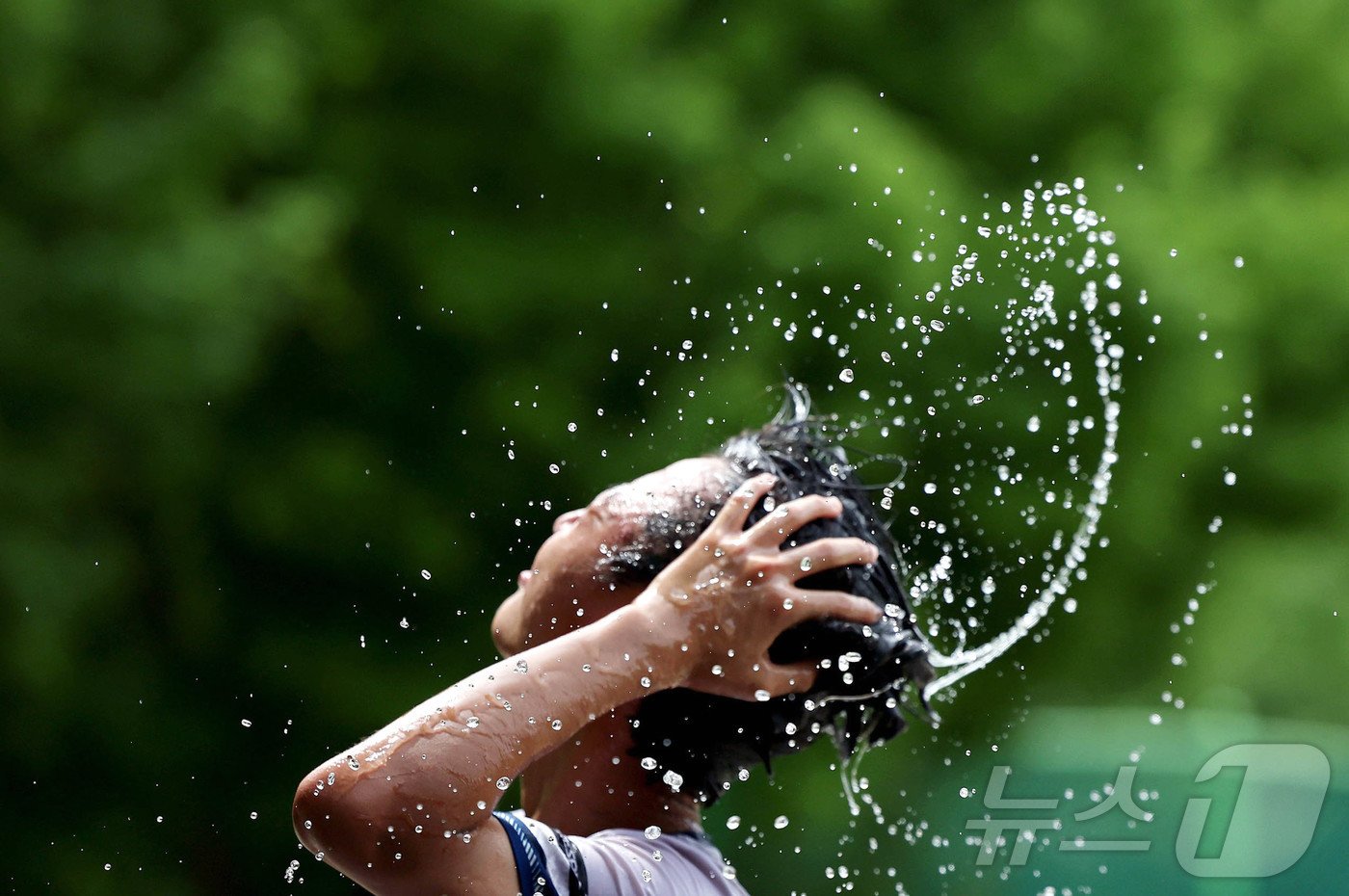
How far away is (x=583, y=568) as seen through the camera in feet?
7.20

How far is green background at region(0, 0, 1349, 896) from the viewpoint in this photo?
607 centimetres

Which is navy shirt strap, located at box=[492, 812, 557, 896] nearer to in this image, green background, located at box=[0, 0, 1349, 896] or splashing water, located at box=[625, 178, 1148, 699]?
splashing water, located at box=[625, 178, 1148, 699]

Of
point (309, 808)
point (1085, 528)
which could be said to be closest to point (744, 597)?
point (309, 808)

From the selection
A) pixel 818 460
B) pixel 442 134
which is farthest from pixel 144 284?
pixel 818 460

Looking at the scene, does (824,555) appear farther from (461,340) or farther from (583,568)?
(461,340)

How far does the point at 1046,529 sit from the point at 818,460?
398cm

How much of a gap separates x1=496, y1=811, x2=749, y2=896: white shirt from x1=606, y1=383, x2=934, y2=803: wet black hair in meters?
0.11

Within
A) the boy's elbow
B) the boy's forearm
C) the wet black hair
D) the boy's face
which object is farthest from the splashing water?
the boy's elbow

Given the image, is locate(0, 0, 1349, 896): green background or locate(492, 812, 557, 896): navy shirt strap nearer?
locate(492, 812, 557, 896): navy shirt strap

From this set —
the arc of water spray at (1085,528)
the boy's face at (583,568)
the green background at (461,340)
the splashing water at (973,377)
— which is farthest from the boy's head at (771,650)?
the arc of water spray at (1085,528)

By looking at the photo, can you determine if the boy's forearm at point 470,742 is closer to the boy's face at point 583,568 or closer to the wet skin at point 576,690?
the wet skin at point 576,690

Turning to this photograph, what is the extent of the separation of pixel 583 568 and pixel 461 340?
4116mm

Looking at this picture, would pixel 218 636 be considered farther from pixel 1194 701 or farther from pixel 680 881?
pixel 680 881

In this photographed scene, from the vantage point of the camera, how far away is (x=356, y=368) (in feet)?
20.5
